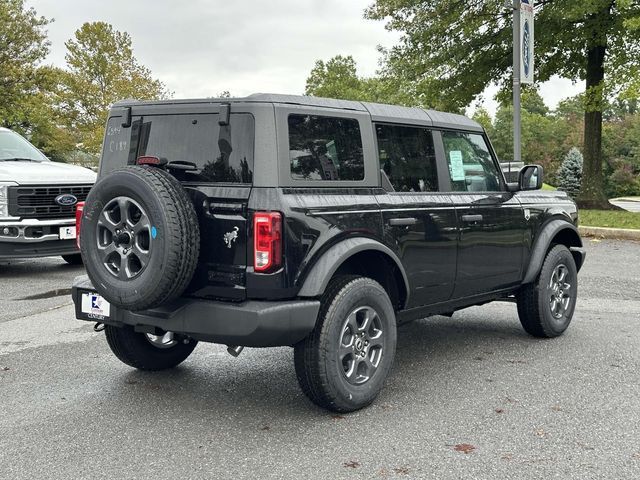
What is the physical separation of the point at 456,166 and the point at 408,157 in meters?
0.57

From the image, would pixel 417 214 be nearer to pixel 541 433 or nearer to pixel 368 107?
pixel 368 107

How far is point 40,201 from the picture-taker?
9273mm

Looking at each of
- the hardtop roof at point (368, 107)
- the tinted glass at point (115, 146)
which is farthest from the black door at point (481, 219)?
the tinted glass at point (115, 146)

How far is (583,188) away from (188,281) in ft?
55.2

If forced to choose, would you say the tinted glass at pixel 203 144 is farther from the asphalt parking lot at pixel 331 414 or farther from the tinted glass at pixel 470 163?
the tinted glass at pixel 470 163

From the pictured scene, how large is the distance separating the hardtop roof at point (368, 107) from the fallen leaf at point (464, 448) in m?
2.05

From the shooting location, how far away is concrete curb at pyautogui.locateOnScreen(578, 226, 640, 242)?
12.7 meters

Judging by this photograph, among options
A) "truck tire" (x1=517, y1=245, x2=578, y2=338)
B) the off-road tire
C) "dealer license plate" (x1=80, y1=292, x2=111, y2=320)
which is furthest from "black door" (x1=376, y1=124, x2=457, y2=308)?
the off-road tire

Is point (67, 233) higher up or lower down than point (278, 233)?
lower down

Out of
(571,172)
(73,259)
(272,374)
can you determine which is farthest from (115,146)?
(571,172)

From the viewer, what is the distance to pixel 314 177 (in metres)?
4.00

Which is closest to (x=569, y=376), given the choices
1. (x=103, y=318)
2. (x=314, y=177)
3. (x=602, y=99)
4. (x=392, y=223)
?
(x=392, y=223)

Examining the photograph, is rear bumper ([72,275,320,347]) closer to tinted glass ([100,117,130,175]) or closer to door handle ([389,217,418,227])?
door handle ([389,217,418,227])

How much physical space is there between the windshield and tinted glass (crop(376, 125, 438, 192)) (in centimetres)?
739
